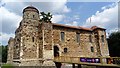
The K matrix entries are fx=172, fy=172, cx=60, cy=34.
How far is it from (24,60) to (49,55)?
4271 mm

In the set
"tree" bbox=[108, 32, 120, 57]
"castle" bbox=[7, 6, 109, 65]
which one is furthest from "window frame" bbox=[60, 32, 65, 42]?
"tree" bbox=[108, 32, 120, 57]

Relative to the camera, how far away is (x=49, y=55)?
29547mm

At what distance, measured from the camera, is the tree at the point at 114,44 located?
145ft

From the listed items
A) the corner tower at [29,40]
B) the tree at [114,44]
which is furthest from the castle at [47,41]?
the tree at [114,44]

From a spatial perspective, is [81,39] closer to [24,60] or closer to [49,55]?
[49,55]

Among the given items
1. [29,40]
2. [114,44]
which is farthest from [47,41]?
[114,44]

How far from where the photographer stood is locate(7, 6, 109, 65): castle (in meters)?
29.3

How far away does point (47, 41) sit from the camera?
2989 centimetres

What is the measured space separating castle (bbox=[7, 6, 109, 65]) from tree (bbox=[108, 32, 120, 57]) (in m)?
8.76

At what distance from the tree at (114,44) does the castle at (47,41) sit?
8.76 metres

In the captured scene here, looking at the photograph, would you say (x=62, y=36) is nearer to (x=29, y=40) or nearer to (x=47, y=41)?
(x=47, y=41)

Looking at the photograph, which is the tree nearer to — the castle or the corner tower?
the castle

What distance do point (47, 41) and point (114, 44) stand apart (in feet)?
73.5

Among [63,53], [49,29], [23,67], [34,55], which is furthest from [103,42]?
[23,67]
